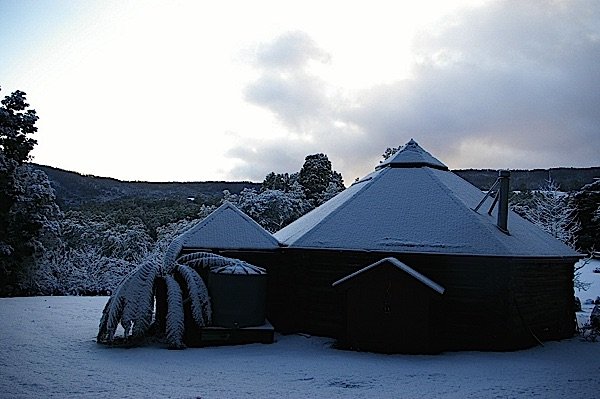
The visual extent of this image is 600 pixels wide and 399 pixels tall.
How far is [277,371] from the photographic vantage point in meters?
10.4

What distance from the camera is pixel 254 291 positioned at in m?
13.9

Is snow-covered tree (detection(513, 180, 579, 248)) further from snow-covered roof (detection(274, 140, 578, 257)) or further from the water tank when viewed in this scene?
the water tank

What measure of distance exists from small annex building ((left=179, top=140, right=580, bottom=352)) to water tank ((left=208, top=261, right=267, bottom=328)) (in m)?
1.55

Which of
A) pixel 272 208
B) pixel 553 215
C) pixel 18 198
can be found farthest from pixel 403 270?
pixel 272 208

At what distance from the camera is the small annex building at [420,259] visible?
43.5 feet

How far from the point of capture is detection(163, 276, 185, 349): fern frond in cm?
1273

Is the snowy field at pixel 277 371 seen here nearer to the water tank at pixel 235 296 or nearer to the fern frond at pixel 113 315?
the fern frond at pixel 113 315

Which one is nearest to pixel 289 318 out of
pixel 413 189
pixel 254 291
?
pixel 254 291

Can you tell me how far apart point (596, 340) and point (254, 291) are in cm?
935

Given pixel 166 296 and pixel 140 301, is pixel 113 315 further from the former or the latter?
pixel 166 296

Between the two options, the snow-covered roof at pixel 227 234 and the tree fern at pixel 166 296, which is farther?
the snow-covered roof at pixel 227 234

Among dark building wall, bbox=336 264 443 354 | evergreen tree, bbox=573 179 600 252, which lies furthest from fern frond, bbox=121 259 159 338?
evergreen tree, bbox=573 179 600 252

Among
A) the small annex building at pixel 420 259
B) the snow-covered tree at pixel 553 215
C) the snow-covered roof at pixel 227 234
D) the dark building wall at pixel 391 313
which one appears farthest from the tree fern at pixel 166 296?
the snow-covered tree at pixel 553 215

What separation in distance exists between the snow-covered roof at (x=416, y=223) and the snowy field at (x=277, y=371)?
254 centimetres
